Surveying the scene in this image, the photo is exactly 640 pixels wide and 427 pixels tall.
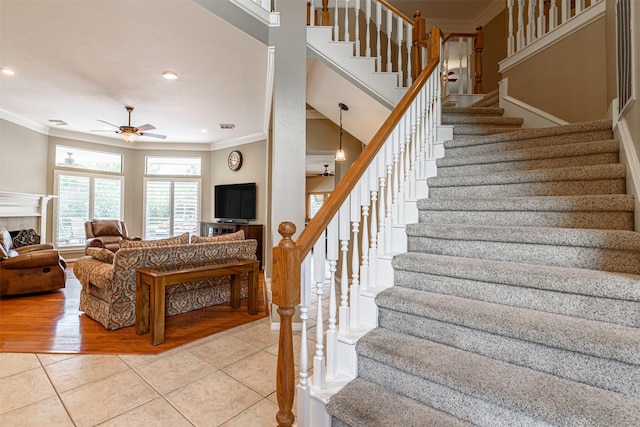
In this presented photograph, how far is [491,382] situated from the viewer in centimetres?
122

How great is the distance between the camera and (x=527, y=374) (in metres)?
1.26

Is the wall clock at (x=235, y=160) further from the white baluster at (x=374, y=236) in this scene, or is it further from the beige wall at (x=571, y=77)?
the white baluster at (x=374, y=236)

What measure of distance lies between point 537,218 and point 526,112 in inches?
84.2

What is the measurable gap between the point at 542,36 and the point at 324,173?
7968 mm

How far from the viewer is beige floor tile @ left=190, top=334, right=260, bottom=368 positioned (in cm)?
243

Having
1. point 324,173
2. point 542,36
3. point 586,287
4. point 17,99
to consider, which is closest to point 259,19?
point 542,36

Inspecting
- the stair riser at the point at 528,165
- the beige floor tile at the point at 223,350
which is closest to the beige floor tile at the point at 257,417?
the beige floor tile at the point at 223,350

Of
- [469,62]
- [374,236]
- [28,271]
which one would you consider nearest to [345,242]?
[374,236]

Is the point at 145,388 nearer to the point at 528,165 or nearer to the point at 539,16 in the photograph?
the point at 528,165

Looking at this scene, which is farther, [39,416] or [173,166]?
[173,166]

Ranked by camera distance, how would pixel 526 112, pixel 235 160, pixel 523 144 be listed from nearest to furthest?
pixel 523 144
pixel 526 112
pixel 235 160

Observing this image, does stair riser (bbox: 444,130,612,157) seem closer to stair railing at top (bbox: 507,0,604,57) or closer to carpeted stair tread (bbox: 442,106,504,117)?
carpeted stair tread (bbox: 442,106,504,117)

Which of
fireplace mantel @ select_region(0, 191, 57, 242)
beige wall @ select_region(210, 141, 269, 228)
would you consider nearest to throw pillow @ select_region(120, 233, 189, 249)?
beige wall @ select_region(210, 141, 269, 228)

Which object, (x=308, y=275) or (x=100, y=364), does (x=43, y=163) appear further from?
(x=308, y=275)
